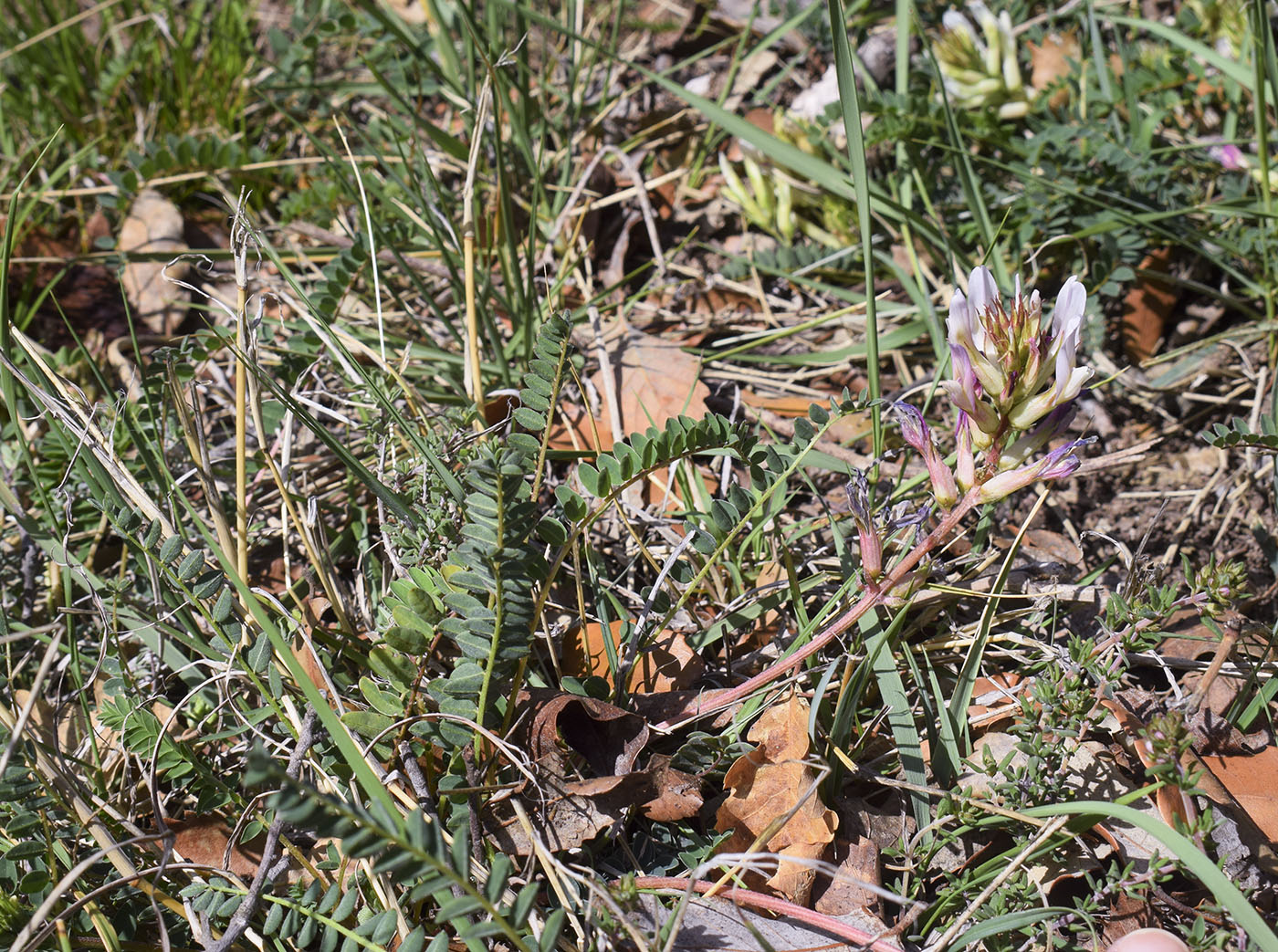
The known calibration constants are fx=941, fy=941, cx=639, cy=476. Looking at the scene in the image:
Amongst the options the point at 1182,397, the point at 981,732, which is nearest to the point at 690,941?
the point at 981,732

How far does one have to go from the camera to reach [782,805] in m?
1.63

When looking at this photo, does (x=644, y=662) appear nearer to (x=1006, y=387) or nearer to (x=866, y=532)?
(x=866, y=532)

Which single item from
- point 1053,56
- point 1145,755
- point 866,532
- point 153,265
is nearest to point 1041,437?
point 866,532

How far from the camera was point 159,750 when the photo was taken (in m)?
1.73

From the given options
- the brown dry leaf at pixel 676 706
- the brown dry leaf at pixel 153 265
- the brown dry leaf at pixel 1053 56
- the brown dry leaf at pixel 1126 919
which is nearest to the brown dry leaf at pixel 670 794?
the brown dry leaf at pixel 676 706

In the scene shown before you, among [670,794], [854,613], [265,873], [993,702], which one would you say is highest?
[854,613]

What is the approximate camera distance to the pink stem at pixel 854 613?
4.90 ft

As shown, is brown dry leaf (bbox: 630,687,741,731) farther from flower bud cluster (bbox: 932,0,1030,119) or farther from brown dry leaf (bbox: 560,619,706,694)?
flower bud cluster (bbox: 932,0,1030,119)

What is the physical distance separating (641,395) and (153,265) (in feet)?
5.28

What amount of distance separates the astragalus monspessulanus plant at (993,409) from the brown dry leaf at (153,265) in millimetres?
2171

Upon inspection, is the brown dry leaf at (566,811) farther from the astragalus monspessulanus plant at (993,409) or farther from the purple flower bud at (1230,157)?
the purple flower bud at (1230,157)

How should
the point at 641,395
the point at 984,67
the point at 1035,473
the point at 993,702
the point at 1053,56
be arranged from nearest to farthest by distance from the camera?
the point at 1035,473 < the point at 993,702 < the point at 641,395 < the point at 984,67 < the point at 1053,56

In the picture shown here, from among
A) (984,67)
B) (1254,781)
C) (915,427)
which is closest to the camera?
(915,427)

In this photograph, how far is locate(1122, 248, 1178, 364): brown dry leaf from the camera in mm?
2566
